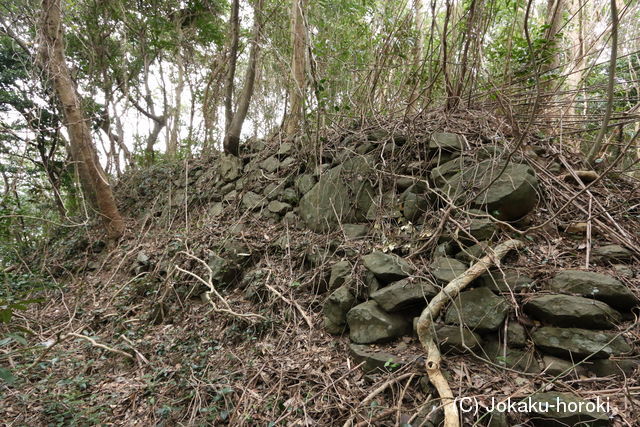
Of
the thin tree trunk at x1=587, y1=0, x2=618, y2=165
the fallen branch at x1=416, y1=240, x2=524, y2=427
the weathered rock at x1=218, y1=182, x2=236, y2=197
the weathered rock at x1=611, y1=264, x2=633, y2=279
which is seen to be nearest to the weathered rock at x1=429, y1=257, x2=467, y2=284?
the fallen branch at x1=416, y1=240, x2=524, y2=427

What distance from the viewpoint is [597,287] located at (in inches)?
84.9

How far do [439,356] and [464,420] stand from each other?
0.38 metres

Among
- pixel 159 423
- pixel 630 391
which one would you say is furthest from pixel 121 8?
pixel 630 391

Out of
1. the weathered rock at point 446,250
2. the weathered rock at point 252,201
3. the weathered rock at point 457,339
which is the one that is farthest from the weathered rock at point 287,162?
the weathered rock at point 457,339

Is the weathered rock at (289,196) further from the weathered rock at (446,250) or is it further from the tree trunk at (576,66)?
the tree trunk at (576,66)

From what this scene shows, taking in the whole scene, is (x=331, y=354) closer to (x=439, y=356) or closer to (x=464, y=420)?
(x=439, y=356)

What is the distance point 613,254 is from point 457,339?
1.34m

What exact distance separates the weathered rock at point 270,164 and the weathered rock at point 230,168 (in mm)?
489

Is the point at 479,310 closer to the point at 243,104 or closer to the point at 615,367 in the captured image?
the point at 615,367

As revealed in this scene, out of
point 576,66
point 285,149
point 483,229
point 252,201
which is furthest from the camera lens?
point 285,149

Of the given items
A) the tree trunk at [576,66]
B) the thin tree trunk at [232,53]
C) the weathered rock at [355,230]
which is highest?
the thin tree trunk at [232,53]

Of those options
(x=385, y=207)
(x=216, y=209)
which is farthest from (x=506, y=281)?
(x=216, y=209)

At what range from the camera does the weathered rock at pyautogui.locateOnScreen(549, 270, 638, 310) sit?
2.11m

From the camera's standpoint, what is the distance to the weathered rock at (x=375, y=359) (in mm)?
2295
